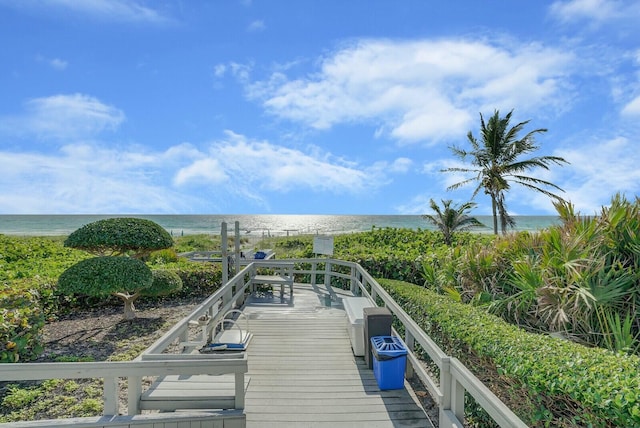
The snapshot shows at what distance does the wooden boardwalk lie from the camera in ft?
12.7

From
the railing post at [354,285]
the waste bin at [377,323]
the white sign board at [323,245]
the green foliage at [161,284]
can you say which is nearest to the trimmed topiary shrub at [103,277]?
the green foliage at [161,284]

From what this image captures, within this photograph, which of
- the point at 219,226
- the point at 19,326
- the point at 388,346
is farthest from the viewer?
the point at 219,226

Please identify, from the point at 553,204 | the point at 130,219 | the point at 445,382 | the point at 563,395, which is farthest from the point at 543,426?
the point at 130,219

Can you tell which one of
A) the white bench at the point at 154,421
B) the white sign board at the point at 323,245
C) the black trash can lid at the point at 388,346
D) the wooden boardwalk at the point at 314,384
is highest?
the white sign board at the point at 323,245

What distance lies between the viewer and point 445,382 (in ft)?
11.4

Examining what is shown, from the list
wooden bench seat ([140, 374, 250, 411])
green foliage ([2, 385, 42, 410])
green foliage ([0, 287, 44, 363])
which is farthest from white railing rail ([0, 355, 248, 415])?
green foliage ([0, 287, 44, 363])

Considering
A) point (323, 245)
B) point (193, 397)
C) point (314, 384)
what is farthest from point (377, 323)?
point (323, 245)

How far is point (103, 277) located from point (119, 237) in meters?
1.14

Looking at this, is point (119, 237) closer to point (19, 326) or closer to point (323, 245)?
point (19, 326)

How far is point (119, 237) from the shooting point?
8656mm

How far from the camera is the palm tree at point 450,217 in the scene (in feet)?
60.3

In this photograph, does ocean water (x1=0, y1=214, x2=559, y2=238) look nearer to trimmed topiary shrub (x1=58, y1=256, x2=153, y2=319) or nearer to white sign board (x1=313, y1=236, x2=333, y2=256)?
white sign board (x1=313, y1=236, x2=333, y2=256)

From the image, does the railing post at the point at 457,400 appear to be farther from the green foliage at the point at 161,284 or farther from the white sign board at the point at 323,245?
the white sign board at the point at 323,245

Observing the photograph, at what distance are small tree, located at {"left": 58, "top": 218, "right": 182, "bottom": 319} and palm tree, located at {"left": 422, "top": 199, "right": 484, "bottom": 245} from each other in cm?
1294
